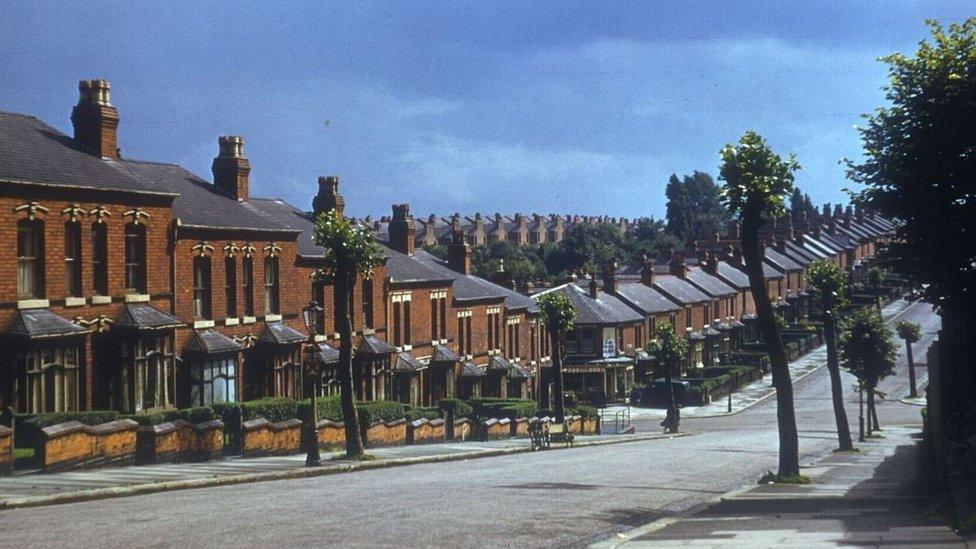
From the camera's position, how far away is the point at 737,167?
98.2 feet

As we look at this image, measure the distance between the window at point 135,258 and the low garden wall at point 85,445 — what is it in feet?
30.7

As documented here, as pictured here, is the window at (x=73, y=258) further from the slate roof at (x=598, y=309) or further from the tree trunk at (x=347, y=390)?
the slate roof at (x=598, y=309)

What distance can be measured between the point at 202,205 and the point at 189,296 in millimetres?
4642

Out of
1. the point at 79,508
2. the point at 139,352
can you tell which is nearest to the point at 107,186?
the point at 139,352

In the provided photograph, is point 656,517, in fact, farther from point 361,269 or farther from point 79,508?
point 361,269

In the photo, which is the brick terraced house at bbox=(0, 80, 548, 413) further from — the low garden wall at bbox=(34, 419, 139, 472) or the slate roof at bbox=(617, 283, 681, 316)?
the slate roof at bbox=(617, 283, 681, 316)

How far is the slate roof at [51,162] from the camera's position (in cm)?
3541

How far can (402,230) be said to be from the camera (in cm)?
6650

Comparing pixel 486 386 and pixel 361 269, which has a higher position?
pixel 361 269

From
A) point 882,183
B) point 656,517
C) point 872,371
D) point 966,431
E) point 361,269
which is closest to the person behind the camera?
point 656,517

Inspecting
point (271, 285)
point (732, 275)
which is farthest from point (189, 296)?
point (732, 275)

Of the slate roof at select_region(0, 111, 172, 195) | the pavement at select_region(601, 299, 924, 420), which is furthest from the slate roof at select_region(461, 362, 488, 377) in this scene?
the slate roof at select_region(0, 111, 172, 195)

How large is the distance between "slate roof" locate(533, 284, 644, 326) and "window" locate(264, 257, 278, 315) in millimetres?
41782

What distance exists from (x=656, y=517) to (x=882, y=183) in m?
13.2
